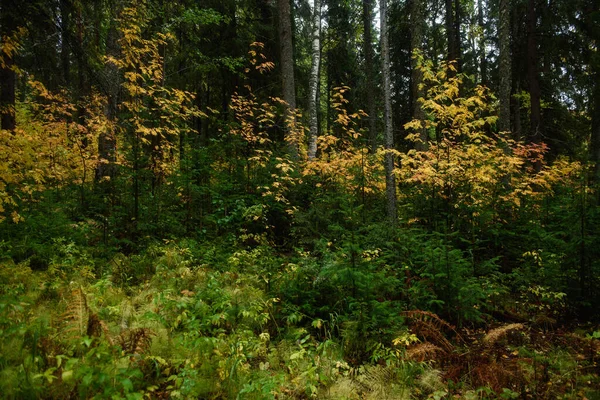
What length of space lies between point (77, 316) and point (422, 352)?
393 cm

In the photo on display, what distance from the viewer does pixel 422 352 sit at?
151 inches

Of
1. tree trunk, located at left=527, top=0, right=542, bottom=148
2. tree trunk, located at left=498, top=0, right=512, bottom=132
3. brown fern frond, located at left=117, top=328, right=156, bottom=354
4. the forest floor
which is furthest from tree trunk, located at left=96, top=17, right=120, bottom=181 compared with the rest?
tree trunk, located at left=527, top=0, right=542, bottom=148

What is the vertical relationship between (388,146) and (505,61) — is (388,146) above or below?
below

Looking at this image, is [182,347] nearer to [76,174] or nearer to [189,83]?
[76,174]

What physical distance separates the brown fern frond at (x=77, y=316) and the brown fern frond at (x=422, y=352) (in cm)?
360

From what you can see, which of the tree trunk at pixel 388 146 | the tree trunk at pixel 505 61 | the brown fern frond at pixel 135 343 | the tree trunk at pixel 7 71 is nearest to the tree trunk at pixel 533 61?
the tree trunk at pixel 505 61

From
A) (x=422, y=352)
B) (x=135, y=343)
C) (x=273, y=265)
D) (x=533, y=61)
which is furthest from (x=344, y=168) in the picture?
(x=533, y=61)

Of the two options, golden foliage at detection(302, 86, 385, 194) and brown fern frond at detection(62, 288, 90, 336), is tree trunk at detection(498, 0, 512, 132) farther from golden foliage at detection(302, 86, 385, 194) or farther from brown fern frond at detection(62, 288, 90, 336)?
brown fern frond at detection(62, 288, 90, 336)

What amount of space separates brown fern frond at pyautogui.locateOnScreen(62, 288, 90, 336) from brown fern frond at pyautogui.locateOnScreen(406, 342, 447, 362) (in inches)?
142

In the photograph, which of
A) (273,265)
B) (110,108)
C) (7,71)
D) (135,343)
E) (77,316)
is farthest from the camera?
(110,108)

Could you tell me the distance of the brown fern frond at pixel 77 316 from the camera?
3277 millimetres

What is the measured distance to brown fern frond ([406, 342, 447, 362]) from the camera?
3.79 metres

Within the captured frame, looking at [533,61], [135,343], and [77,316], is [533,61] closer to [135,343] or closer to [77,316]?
[135,343]

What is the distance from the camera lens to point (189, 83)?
554 inches
